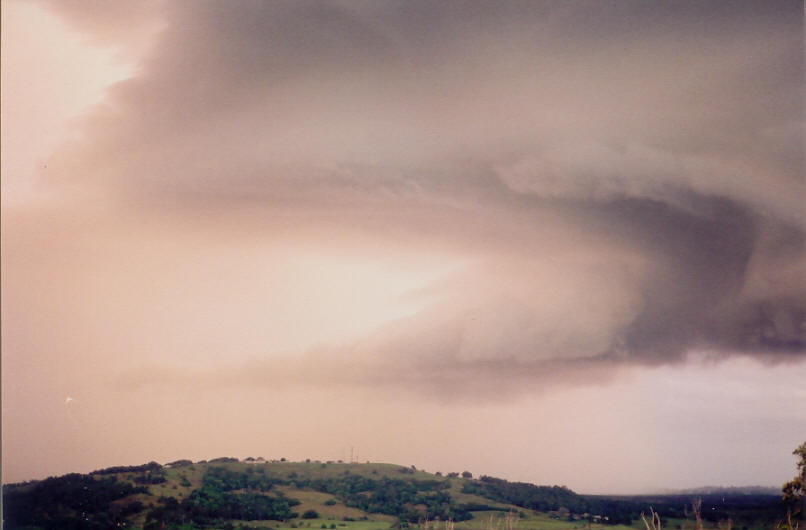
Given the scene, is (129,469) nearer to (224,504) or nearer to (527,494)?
(224,504)

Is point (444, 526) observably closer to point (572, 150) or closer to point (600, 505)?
point (600, 505)

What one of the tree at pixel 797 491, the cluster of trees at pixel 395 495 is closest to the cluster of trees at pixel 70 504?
the cluster of trees at pixel 395 495

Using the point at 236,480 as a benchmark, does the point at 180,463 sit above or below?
above

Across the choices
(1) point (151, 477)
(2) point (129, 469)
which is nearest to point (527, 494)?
(1) point (151, 477)

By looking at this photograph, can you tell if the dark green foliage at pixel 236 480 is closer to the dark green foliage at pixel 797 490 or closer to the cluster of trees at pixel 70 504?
the cluster of trees at pixel 70 504

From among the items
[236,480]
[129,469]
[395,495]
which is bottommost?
[395,495]

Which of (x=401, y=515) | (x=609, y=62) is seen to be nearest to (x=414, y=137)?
(x=609, y=62)

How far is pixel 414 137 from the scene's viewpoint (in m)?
8.80

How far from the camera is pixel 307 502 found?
31.9 feet

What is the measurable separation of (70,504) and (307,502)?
3332mm

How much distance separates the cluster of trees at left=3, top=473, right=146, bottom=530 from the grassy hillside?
13mm

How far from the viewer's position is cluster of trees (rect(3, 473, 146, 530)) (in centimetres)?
845

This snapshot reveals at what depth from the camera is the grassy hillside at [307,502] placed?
863 centimetres

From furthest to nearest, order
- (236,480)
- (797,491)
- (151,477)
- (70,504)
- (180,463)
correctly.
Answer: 1. (236,480)
2. (180,463)
3. (151,477)
4. (70,504)
5. (797,491)
